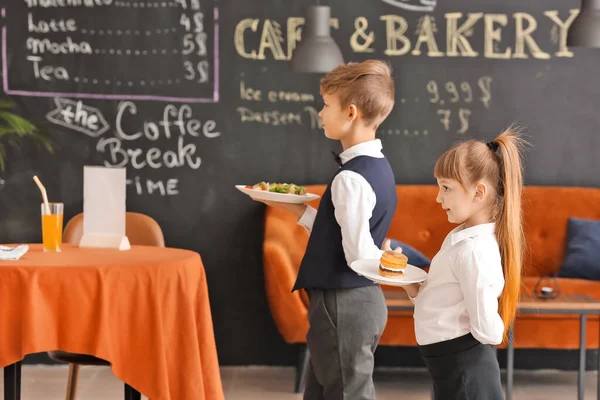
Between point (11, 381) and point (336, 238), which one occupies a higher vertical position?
point (336, 238)

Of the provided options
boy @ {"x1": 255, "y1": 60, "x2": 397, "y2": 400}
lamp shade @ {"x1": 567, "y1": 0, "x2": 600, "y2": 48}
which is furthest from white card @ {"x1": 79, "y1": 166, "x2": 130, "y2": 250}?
lamp shade @ {"x1": 567, "y1": 0, "x2": 600, "y2": 48}

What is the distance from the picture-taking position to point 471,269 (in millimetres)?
2041

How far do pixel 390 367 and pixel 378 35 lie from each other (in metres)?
1.77

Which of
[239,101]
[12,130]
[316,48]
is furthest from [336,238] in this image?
[12,130]

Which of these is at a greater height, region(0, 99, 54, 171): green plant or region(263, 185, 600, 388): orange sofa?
region(0, 99, 54, 171): green plant

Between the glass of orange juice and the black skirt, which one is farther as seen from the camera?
the glass of orange juice

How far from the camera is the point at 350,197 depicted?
2.34 m

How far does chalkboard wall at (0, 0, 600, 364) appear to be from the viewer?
4691 mm

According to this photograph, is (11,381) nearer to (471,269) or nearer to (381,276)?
(381,276)

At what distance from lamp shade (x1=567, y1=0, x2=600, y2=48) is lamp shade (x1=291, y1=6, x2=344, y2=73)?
1075 millimetres

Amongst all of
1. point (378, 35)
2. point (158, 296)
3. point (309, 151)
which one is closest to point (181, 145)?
point (309, 151)

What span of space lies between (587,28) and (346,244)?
2164 millimetres

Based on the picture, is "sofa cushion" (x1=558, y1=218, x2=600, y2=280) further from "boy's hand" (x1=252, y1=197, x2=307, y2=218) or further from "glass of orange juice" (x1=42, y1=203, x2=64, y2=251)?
"glass of orange juice" (x1=42, y1=203, x2=64, y2=251)

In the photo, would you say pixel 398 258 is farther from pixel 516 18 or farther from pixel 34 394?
pixel 516 18
